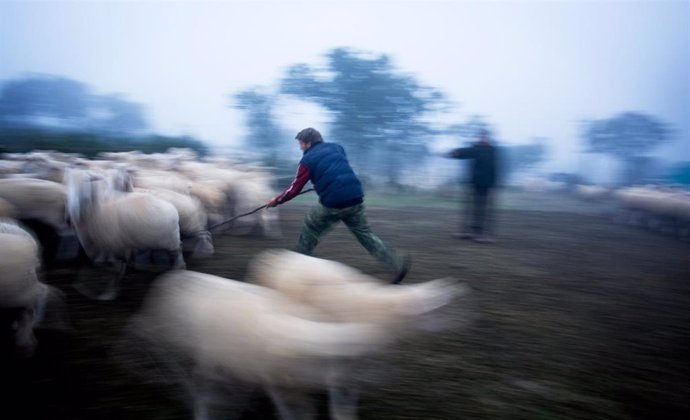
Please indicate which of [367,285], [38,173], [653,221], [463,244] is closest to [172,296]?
[367,285]

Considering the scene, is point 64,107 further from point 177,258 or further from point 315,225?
point 315,225

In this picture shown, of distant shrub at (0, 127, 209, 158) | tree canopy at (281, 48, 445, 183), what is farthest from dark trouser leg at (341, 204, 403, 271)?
tree canopy at (281, 48, 445, 183)

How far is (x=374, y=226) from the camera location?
9.73 metres

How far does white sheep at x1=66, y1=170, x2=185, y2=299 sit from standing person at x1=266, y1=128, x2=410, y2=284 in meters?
1.19

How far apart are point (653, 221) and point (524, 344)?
458 inches

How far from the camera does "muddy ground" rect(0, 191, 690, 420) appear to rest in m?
2.49

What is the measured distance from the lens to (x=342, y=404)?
93.7 inches

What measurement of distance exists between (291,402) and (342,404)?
1.47ft

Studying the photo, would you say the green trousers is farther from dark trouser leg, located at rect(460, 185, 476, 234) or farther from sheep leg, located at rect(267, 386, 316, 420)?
dark trouser leg, located at rect(460, 185, 476, 234)

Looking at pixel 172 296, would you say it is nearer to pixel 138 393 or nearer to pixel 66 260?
pixel 138 393

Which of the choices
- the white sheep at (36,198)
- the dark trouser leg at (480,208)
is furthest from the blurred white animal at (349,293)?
the dark trouser leg at (480,208)

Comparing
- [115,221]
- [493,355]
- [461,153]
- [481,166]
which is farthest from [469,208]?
[115,221]

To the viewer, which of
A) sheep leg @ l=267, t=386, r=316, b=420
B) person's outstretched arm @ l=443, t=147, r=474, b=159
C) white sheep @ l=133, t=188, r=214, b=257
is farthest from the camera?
person's outstretched arm @ l=443, t=147, r=474, b=159

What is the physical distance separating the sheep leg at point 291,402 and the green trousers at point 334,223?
215 centimetres
